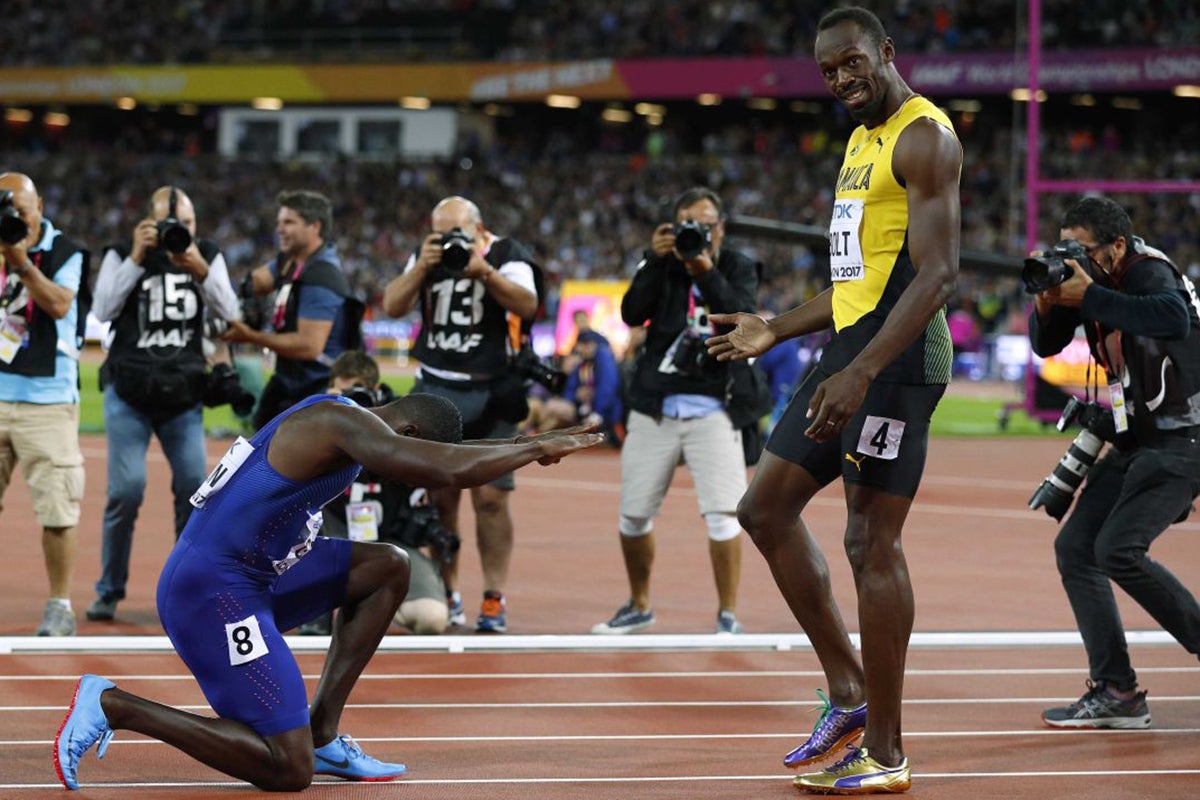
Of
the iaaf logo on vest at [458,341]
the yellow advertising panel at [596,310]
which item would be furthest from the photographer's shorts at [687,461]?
the yellow advertising panel at [596,310]

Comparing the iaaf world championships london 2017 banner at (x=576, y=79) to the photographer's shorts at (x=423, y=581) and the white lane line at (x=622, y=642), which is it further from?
the photographer's shorts at (x=423, y=581)

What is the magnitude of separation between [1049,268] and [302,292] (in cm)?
413

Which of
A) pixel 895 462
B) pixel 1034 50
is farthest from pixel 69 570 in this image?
pixel 1034 50

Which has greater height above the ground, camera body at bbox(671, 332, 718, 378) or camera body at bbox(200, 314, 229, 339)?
camera body at bbox(200, 314, 229, 339)

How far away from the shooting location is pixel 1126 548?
6.27 metres

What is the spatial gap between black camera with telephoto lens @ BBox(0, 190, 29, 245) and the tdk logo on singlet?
13.6 feet

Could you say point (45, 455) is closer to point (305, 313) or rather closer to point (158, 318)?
point (158, 318)

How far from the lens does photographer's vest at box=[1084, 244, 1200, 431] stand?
20.9ft

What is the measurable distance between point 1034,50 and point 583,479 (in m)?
8.56

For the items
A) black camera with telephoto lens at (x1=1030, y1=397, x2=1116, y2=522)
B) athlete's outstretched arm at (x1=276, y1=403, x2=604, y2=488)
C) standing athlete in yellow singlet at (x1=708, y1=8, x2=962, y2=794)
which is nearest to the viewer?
athlete's outstretched arm at (x1=276, y1=403, x2=604, y2=488)

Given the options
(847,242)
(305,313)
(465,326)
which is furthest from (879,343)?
Answer: (305,313)

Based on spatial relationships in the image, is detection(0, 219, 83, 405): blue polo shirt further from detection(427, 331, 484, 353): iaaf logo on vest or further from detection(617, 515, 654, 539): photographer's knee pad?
detection(617, 515, 654, 539): photographer's knee pad

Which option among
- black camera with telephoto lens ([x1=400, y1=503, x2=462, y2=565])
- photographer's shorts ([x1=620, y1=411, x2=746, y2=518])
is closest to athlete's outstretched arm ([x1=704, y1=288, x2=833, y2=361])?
photographer's shorts ([x1=620, y1=411, x2=746, y2=518])

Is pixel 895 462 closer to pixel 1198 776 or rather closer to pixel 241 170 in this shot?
pixel 1198 776
